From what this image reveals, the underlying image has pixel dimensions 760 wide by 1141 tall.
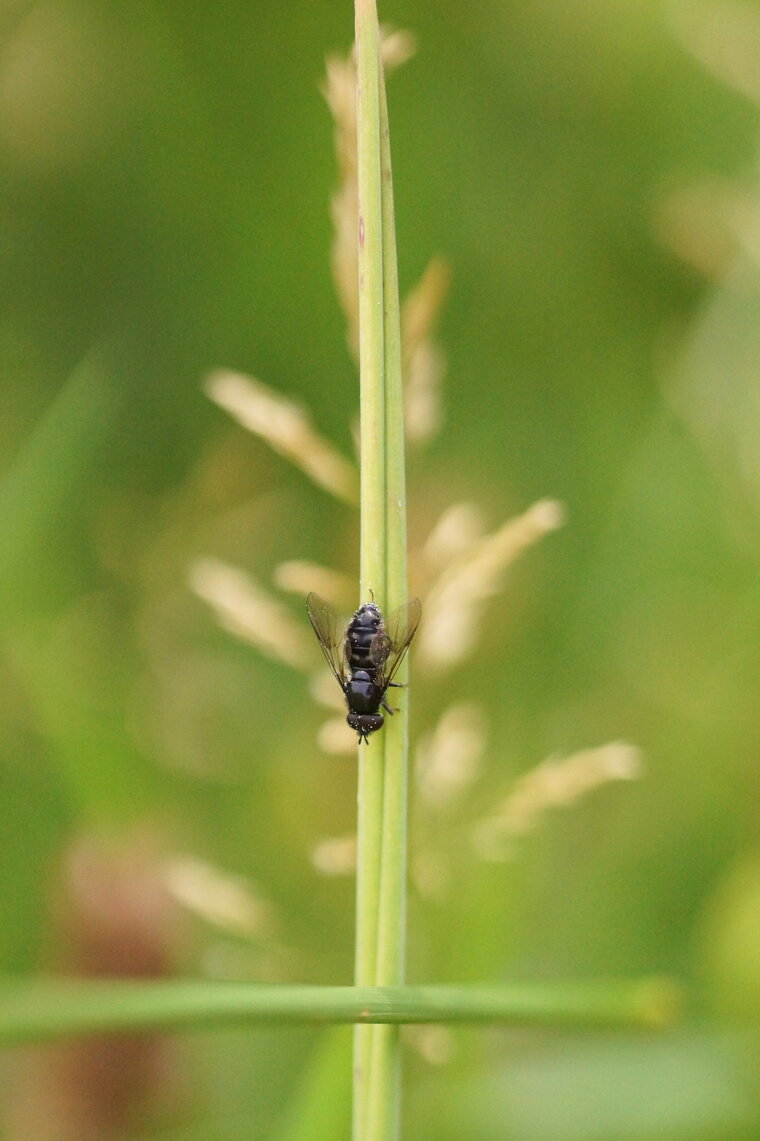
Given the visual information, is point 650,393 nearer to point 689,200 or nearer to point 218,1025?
point 689,200

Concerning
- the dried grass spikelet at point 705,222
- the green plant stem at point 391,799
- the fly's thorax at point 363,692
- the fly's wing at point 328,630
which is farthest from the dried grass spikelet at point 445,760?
the dried grass spikelet at point 705,222

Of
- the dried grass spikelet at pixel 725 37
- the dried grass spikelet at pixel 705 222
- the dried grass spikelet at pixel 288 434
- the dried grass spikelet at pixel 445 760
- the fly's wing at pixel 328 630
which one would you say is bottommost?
the dried grass spikelet at pixel 445 760

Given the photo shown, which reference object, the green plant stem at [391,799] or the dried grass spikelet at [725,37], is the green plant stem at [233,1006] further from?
the dried grass spikelet at [725,37]

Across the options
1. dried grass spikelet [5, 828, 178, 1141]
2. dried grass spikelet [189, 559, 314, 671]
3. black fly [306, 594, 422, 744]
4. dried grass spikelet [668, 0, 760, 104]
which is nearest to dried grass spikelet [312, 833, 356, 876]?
black fly [306, 594, 422, 744]

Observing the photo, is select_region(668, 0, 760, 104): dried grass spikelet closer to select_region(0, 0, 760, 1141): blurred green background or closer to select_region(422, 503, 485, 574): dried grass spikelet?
select_region(0, 0, 760, 1141): blurred green background

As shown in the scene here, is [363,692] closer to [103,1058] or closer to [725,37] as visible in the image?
[103,1058]

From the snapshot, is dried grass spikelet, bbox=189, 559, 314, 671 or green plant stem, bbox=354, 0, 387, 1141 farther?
dried grass spikelet, bbox=189, 559, 314, 671
